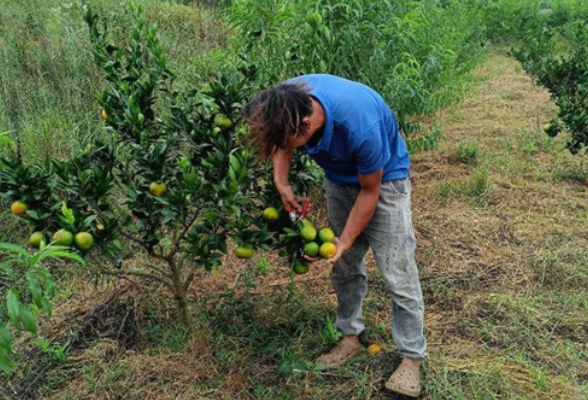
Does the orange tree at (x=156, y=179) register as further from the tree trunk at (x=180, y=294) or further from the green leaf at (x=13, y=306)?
the green leaf at (x=13, y=306)

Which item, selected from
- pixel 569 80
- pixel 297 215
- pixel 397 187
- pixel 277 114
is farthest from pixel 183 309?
pixel 569 80

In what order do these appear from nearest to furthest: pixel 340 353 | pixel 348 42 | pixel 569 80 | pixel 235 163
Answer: pixel 235 163
pixel 340 353
pixel 348 42
pixel 569 80

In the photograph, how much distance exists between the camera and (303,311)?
3430mm

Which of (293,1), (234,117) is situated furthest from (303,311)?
(293,1)

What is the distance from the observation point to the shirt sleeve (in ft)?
7.27

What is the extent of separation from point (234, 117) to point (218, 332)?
1.39 meters

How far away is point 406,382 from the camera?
8.96 ft

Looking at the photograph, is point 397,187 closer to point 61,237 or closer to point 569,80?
point 61,237

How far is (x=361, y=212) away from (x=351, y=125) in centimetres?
45

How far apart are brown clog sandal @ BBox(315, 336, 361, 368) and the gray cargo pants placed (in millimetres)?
363

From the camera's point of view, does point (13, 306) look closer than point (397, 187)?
Yes

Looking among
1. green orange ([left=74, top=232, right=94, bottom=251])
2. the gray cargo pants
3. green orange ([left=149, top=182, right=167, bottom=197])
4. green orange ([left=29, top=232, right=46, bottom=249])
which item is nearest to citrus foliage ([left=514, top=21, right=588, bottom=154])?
the gray cargo pants

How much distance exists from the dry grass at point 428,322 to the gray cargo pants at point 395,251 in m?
0.32

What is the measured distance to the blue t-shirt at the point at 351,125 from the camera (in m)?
2.21
